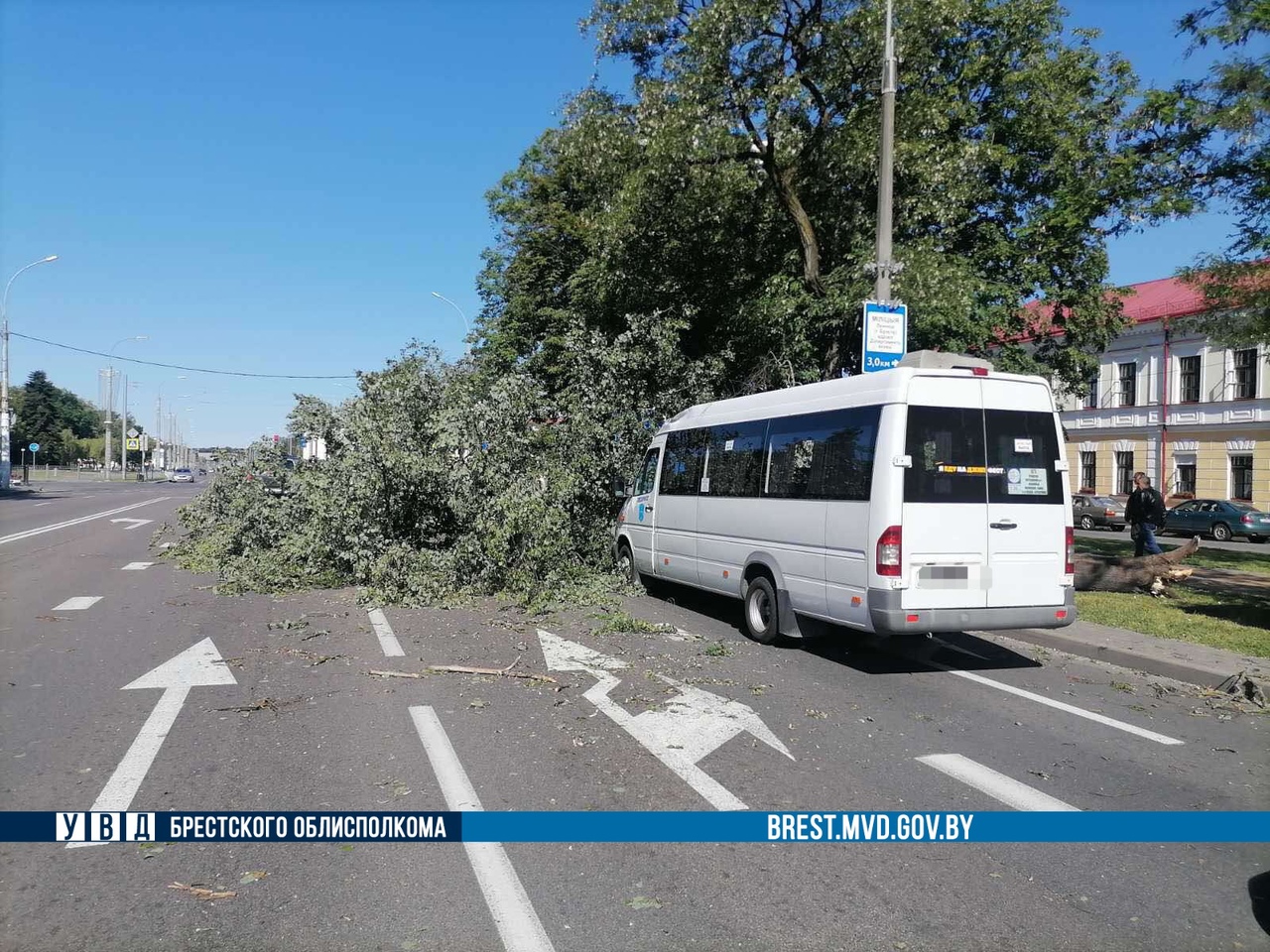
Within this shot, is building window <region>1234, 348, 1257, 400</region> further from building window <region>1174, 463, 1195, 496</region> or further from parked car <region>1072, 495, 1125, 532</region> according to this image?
parked car <region>1072, 495, 1125, 532</region>

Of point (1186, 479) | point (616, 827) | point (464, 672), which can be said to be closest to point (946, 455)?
point (464, 672)

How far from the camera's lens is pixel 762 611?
9.33m

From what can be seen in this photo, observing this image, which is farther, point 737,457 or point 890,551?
point 737,457

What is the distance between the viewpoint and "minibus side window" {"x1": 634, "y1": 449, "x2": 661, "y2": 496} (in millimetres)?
12359

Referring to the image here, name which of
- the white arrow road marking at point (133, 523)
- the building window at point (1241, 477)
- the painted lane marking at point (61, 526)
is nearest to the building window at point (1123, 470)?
the building window at point (1241, 477)

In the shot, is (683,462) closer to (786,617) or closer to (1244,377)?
(786,617)

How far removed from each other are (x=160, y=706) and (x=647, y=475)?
718cm

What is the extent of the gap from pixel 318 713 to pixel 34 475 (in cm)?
8873

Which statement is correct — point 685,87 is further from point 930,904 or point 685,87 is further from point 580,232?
point 930,904

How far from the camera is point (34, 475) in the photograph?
79625 millimetres

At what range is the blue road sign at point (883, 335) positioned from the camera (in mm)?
11852

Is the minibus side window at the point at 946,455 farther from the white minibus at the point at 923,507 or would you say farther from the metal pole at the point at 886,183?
the metal pole at the point at 886,183

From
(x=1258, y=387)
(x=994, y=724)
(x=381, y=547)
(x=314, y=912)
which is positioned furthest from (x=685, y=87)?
(x=1258, y=387)

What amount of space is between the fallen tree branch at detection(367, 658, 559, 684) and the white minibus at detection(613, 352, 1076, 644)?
102 inches
